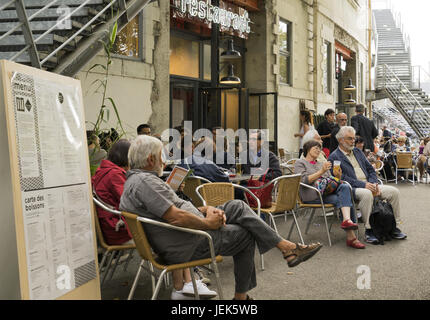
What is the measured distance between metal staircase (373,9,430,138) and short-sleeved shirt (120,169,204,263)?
62.9 feet

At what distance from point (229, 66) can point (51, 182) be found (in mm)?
7942

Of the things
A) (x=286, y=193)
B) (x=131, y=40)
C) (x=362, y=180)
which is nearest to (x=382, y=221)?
(x=362, y=180)

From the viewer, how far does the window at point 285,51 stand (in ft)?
46.1

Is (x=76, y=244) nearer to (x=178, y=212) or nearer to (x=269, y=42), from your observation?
(x=178, y=212)

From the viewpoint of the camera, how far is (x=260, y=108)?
42.3 feet

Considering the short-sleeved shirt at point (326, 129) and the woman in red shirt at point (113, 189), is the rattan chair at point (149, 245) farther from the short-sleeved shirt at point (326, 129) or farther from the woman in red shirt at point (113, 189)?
the short-sleeved shirt at point (326, 129)

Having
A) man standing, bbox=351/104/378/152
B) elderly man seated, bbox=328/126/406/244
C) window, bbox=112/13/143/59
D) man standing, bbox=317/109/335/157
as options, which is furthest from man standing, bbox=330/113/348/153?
window, bbox=112/13/143/59

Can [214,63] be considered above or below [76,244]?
above

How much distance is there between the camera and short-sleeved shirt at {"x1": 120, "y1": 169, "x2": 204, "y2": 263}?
9.81 feet

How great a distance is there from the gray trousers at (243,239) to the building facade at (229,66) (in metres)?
3.69

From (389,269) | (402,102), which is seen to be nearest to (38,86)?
(389,269)

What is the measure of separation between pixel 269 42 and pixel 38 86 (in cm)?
1076

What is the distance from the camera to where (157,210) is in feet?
9.77

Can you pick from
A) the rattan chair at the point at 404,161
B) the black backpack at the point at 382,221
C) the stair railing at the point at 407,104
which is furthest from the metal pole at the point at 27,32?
the stair railing at the point at 407,104
